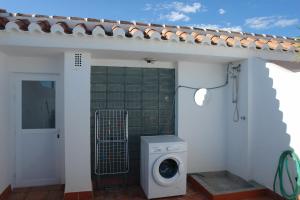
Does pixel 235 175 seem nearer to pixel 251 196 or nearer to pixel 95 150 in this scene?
pixel 251 196

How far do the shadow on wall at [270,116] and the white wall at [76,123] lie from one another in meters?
3.50

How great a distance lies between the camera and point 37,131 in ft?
15.9

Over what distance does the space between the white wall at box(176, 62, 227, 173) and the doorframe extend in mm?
2718

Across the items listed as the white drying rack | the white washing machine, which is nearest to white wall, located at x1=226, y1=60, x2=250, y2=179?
the white washing machine

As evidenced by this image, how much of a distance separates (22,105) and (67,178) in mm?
1919

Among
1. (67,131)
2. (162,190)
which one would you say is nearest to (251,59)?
(162,190)

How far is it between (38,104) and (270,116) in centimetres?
492

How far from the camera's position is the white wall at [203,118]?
5324 millimetres

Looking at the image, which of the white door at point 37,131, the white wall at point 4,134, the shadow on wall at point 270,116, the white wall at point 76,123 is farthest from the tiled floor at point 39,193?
the shadow on wall at point 270,116

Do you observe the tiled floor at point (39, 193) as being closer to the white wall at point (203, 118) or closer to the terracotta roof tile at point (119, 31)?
the white wall at point (203, 118)

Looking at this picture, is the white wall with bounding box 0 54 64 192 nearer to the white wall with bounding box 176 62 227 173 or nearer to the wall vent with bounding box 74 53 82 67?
the wall vent with bounding box 74 53 82 67

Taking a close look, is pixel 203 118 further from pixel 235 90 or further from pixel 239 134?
pixel 235 90

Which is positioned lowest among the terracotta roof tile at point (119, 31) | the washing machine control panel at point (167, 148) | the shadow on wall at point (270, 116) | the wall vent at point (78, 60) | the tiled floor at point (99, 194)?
the tiled floor at point (99, 194)

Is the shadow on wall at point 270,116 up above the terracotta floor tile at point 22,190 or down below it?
above
